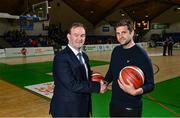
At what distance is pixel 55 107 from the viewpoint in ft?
8.61

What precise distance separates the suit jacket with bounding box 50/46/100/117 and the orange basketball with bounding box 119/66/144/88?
1.04 ft

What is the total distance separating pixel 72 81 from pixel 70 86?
0.18ft

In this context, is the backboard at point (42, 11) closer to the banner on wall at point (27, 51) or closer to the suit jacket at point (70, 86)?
the banner on wall at point (27, 51)

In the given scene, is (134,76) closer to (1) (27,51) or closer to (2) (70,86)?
(2) (70,86)

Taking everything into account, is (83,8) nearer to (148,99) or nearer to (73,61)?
(148,99)

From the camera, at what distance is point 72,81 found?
7.97 ft

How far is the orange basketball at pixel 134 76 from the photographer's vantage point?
8.53 feet

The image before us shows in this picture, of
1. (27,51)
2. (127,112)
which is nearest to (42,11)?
(27,51)

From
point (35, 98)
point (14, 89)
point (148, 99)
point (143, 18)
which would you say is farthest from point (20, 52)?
point (143, 18)

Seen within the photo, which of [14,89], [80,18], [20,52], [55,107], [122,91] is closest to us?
[55,107]

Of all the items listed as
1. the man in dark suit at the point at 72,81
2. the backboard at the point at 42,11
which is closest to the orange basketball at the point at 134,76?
the man in dark suit at the point at 72,81

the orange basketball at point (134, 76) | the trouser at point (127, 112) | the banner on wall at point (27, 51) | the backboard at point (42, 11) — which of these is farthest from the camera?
the backboard at point (42, 11)

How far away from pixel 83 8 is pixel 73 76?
29337 millimetres

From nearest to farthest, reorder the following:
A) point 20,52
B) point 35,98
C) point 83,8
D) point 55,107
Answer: point 55,107, point 35,98, point 20,52, point 83,8
